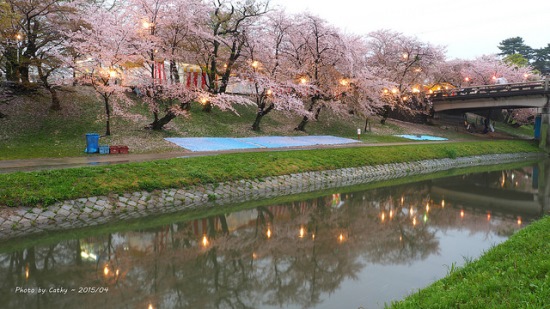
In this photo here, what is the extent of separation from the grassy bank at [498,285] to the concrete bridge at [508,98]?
3853cm

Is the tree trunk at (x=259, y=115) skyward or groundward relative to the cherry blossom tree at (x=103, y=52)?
groundward

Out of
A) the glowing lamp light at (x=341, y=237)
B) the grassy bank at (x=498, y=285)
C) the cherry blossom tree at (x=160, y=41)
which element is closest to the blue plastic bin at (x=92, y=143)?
the cherry blossom tree at (x=160, y=41)

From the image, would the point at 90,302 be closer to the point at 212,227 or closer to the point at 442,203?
the point at 212,227

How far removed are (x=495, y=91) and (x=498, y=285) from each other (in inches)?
1700

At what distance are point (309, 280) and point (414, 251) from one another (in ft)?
12.0

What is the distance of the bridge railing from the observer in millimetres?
38772

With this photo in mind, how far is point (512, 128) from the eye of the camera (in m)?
55.4

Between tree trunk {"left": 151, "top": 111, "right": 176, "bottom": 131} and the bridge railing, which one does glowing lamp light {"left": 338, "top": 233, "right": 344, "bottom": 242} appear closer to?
tree trunk {"left": 151, "top": 111, "right": 176, "bottom": 131}

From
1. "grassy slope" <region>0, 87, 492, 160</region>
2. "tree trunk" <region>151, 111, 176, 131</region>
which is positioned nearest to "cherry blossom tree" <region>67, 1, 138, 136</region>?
"grassy slope" <region>0, 87, 492, 160</region>

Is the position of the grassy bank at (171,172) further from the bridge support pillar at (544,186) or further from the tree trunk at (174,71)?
the tree trunk at (174,71)

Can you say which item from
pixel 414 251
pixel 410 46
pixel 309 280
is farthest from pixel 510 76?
pixel 309 280

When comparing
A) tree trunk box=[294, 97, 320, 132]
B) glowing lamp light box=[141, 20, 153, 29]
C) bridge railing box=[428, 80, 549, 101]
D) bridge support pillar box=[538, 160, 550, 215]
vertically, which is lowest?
bridge support pillar box=[538, 160, 550, 215]

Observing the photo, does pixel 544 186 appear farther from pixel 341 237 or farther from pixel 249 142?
pixel 249 142

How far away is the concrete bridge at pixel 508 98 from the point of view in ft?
128
